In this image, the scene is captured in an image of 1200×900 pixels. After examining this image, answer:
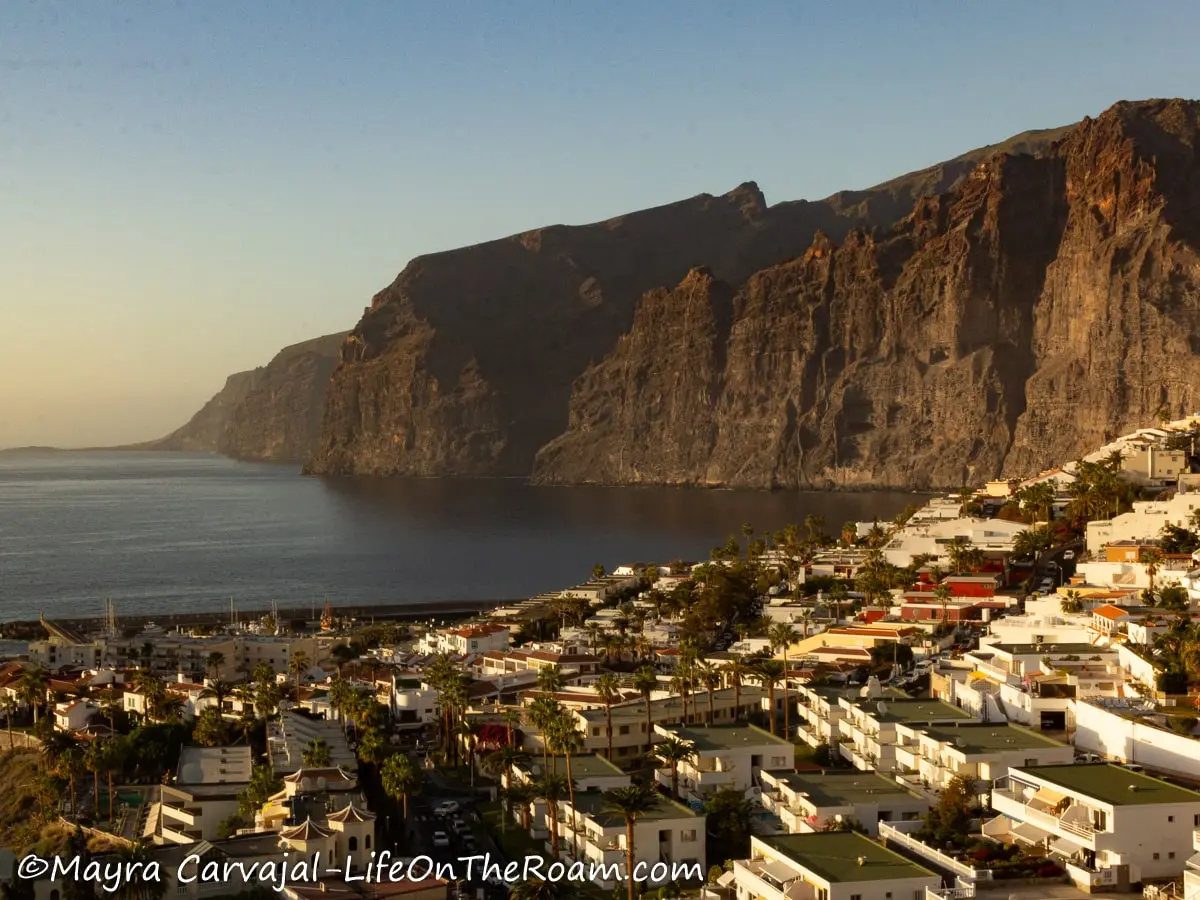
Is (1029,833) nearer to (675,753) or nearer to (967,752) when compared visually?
(967,752)

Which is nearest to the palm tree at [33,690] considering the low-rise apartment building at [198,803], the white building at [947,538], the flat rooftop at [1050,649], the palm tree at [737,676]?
the low-rise apartment building at [198,803]

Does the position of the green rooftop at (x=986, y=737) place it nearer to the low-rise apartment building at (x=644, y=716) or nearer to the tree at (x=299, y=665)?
the low-rise apartment building at (x=644, y=716)

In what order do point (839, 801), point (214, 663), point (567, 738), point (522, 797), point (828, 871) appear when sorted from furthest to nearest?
point (214, 663) → point (567, 738) → point (522, 797) → point (839, 801) → point (828, 871)

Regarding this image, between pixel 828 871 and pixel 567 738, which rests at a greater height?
pixel 567 738

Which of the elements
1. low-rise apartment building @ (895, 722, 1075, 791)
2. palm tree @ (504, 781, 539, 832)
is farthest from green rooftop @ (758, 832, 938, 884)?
palm tree @ (504, 781, 539, 832)

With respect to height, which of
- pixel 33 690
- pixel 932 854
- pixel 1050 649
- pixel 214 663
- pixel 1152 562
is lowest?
pixel 214 663

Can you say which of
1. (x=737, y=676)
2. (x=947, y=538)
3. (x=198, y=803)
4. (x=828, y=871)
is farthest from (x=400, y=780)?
(x=947, y=538)

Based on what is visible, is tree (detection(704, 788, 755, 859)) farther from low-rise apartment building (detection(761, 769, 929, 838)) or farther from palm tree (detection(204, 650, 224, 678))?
palm tree (detection(204, 650, 224, 678))
